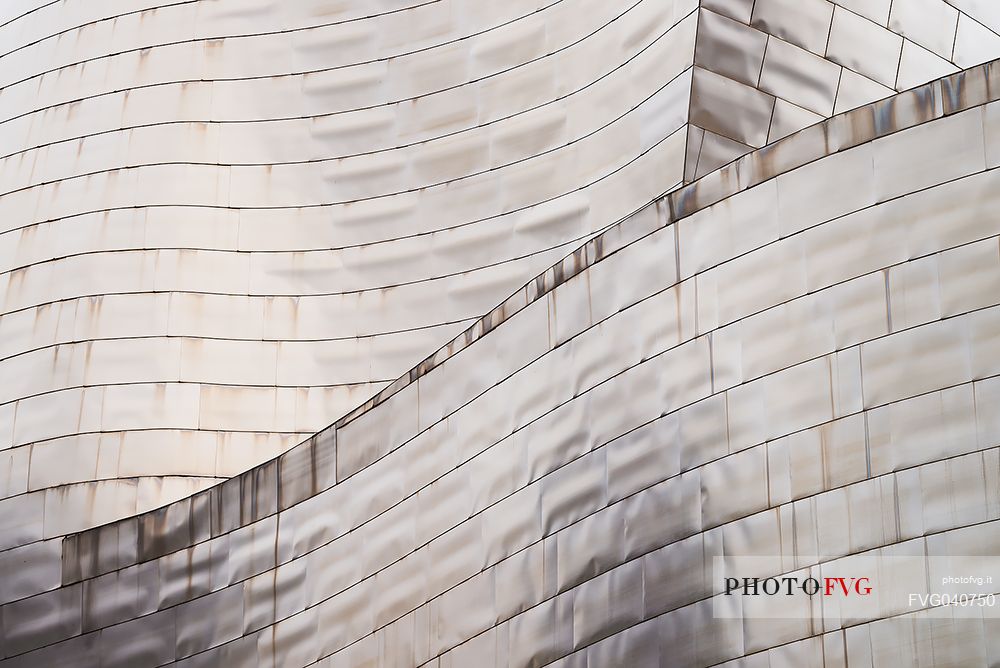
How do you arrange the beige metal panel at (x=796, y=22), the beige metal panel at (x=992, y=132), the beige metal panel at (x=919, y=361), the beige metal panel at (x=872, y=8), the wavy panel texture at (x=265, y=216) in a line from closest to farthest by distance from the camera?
1. the beige metal panel at (x=919, y=361)
2. the beige metal panel at (x=992, y=132)
3. the beige metal panel at (x=796, y=22)
4. the beige metal panel at (x=872, y=8)
5. the wavy panel texture at (x=265, y=216)

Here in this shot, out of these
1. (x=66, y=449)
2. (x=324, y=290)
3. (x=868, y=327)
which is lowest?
(x=868, y=327)

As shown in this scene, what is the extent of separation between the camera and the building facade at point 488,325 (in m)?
12.5

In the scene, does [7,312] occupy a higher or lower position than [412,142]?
lower

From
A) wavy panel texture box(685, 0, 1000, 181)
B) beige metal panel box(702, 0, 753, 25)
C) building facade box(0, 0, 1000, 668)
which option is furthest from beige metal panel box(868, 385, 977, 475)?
beige metal panel box(702, 0, 753, 25)

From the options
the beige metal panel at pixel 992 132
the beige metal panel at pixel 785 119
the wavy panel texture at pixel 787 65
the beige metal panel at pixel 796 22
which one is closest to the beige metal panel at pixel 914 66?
the wavy panel texture at pixel 787 65

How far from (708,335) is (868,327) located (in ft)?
5.02

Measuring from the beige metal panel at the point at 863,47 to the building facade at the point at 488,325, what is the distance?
1.8 inches

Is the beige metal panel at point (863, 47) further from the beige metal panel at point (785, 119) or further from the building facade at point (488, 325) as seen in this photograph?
the beige metal panel at point (785, 119)

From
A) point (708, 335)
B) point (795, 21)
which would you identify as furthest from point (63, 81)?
point (708, 335)

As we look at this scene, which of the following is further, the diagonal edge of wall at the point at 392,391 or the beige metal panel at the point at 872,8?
the beige metal panel at the point at 872,8

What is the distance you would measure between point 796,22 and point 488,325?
5.59 m

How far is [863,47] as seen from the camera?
1916 centimetres

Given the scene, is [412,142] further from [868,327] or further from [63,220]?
[868,327]

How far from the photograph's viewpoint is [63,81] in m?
25.3
